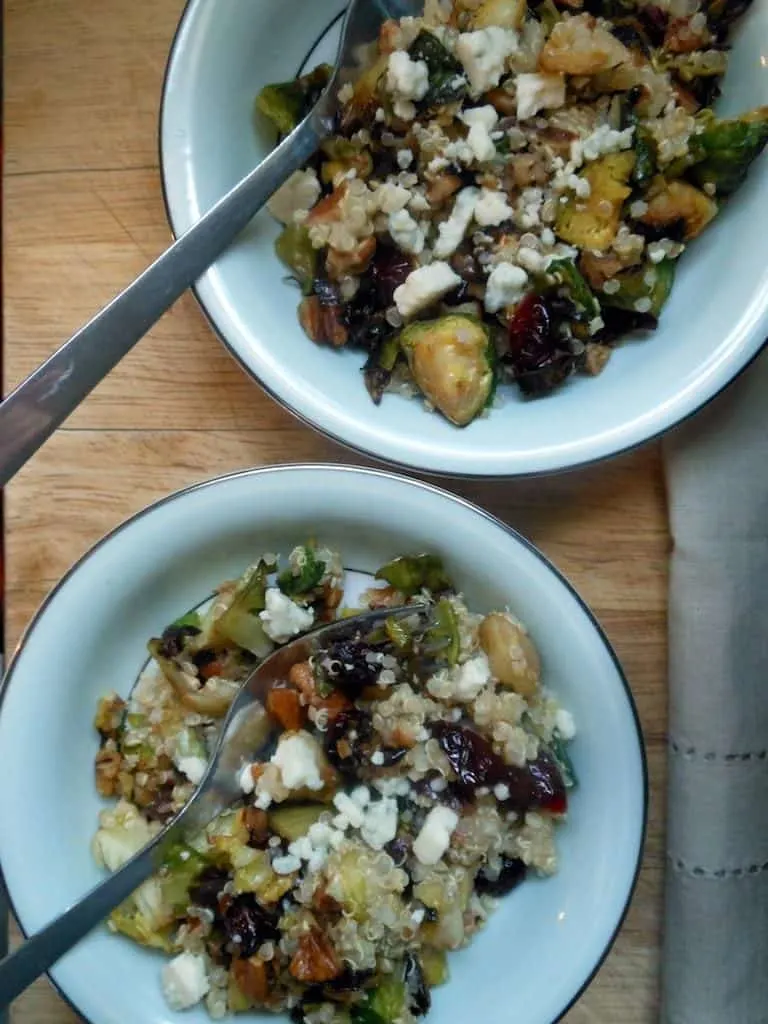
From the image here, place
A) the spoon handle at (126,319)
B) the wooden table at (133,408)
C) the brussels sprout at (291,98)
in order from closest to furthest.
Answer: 1. the spoon handle at (126,319)
2. the brussels sprout at (291,98)
3. the wooden table at (133,408)

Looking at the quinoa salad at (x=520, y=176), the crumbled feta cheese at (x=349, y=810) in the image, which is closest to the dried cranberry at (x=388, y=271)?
the quinoa salad at (x=520, y=176)

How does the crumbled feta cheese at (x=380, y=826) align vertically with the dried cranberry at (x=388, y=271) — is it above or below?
below

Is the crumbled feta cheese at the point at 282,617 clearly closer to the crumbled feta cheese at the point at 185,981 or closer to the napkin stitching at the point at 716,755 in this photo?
the crumbled feta cheese at the point at 185,981

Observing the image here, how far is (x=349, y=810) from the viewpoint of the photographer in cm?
107

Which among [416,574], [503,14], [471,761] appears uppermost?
[503,14]

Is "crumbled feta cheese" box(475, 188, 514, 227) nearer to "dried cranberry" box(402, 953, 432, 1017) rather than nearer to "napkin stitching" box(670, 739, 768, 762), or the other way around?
"napkin stitching" box(670, 739, 768, 762)

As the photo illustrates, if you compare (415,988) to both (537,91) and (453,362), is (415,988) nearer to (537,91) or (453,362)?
(453,362)

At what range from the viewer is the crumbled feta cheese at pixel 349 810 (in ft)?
3.50

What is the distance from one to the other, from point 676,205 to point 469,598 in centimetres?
50

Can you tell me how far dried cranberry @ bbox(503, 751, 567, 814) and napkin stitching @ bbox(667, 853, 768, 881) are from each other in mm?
208

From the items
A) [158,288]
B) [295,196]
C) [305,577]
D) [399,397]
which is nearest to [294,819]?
[305,577]

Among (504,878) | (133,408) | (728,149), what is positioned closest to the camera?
(728,149)

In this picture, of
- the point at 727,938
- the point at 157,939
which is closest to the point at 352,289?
the point at 157,939

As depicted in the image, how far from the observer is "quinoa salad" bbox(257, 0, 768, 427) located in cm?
106
